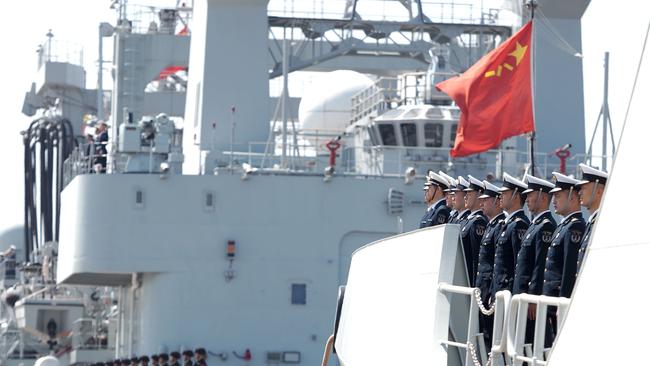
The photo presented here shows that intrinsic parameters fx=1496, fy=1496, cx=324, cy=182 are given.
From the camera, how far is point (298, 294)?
70.9 ft

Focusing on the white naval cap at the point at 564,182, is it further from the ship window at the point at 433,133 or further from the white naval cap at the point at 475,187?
the ship window at the point at 433,133

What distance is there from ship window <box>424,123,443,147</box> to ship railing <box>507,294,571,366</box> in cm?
1605

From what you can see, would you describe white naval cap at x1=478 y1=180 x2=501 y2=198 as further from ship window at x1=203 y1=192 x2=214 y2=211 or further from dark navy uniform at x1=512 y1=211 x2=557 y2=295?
ship window at x1=203 y1=192 x2=214 y2=211

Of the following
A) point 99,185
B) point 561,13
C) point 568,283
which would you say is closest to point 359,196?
point 99,185

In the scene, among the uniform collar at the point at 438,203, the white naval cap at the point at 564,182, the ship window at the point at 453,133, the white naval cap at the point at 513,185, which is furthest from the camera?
the ship window at the point at 453,133

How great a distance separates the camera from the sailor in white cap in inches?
449

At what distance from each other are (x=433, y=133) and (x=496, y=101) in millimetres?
3785

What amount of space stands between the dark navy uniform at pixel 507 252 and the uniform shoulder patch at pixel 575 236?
2.68 feet

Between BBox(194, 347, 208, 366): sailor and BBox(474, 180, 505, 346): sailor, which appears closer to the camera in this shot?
BBox(474, 180, 505, 346): sailor

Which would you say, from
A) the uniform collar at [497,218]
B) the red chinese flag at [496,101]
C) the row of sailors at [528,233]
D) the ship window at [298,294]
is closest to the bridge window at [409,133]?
the ship window at [298,294]

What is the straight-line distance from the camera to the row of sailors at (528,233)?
7684 millimetres

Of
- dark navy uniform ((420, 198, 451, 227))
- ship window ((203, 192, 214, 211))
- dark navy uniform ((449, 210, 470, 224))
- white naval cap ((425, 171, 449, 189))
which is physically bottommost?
ship window ((203, 192, 214, 211))

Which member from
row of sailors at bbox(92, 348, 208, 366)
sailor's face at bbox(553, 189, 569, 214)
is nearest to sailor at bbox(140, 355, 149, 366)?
row of sailors at bbox(92, 348, 208, 366)

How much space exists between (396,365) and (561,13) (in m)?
17.1
